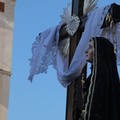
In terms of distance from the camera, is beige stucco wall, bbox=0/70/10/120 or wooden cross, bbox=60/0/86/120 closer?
wooden cross, bbox=60/0/86/120

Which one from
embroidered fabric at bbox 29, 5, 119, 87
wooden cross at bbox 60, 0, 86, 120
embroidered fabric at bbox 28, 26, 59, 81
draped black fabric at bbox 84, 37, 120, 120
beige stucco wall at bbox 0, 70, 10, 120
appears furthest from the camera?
beige stucco wall at bbox 0, 70, 10, 120

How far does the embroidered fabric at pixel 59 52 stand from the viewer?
4132 mm

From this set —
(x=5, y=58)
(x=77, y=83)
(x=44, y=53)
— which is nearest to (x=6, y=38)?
(x=5, y=58)

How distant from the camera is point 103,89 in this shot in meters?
3.36

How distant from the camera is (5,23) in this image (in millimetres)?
9156

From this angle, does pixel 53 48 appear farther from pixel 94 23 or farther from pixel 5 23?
pixel 5 23

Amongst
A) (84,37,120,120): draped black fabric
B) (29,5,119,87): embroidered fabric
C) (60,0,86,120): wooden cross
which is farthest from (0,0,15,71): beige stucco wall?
(84,37,120,120): draped black fabric

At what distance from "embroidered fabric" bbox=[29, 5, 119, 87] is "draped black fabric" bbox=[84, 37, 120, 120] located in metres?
0.62

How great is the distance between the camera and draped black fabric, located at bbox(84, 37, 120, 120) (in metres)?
3.32

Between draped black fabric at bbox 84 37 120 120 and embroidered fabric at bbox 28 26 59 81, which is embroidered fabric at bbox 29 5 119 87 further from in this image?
draped black fabric at bbox 84 37 120 120

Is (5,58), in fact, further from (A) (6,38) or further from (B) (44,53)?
(B) (44,53)

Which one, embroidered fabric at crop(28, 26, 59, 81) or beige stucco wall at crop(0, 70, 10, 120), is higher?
embroidered fabric at crop(28, 26, 59, 81)

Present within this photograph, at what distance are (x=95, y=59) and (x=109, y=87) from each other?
0.22m

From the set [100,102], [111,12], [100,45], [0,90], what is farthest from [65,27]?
[0,90]
